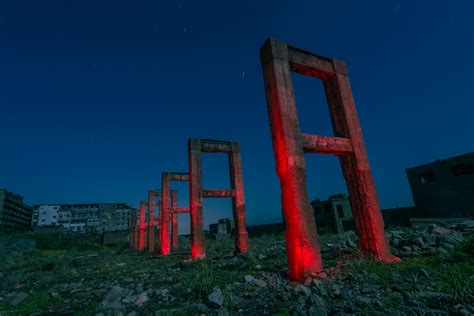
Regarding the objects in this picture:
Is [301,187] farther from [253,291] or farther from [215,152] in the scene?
[215,152]

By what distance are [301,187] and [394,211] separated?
2204 centimetres

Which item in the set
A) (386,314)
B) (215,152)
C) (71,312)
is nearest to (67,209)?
(215,152)

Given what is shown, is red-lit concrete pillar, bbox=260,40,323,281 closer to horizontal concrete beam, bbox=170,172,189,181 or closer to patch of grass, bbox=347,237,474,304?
patch of grass, bbox=347,237,474,304

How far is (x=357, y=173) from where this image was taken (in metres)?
5.68

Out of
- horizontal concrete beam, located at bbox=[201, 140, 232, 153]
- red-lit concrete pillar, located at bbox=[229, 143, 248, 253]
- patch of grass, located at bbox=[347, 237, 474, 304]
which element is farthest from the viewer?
horizontal concrete beam, located at bbox=[201, 140, 232, 153]

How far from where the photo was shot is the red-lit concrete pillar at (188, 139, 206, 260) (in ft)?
32.9

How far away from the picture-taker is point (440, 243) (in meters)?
5.02

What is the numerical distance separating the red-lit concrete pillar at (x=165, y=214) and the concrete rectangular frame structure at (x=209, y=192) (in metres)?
6.14

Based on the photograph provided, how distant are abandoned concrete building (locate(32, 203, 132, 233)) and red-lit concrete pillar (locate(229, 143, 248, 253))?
57457mm

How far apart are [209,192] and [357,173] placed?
264 inches

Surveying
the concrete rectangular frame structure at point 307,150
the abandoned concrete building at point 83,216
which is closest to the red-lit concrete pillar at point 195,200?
the concrete rectangular frame structure at point 307,150

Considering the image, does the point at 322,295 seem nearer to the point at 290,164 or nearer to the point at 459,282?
the point at 459,282

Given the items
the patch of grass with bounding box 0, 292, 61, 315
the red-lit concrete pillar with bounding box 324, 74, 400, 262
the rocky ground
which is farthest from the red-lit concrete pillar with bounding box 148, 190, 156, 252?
the red-lit concrete pillar with bounding box 324, 74, 400, 262

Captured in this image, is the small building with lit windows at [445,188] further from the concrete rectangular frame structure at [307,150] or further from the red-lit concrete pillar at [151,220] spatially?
the red-lit concrete pillar at [151,220]
